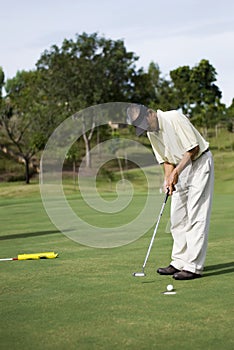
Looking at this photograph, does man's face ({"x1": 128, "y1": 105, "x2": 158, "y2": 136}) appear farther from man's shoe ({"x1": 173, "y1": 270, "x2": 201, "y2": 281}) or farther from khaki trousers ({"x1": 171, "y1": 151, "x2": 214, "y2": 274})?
man's shoe ({"x1": 173, "y1": 270, "x2": 201, "y2": 281})

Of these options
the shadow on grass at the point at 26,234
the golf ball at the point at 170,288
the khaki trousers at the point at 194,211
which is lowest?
the shadow on grass at the point at 26,234

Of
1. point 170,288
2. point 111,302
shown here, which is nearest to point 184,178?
point 170,288

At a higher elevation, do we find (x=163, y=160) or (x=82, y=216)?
(x=163, y=160)

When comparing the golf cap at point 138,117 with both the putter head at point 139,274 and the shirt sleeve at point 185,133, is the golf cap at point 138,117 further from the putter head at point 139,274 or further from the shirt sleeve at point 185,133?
the putter head at point 139,274

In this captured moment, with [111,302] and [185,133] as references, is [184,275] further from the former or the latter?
[185,133]

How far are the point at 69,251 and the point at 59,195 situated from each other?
20185 mm

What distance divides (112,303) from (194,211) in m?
1.76

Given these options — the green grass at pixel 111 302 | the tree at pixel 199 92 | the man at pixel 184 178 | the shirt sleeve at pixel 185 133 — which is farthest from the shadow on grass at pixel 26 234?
the tree at pixel 199 92

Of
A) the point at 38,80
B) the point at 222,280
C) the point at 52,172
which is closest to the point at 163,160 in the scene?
the point at 222,280

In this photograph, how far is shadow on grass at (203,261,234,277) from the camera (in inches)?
304

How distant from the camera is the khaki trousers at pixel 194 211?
7453mm

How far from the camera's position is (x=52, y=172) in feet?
132

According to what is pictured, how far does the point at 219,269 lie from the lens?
8031 mm

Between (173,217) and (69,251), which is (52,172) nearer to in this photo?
(69,251)
